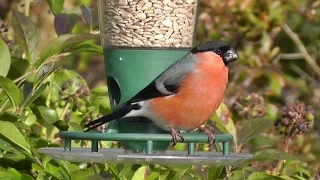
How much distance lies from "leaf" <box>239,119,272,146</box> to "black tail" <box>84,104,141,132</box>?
21.1 inches

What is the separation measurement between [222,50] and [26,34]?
967 mm

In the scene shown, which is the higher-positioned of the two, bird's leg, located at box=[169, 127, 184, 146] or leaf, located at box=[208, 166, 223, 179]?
bird's leg, located at box=[169, 127, 184, 146]

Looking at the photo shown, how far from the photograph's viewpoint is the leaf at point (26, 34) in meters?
4.13

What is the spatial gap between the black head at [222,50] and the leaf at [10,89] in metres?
0.89

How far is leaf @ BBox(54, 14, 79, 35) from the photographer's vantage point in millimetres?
4402

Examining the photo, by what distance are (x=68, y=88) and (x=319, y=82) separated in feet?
11.1

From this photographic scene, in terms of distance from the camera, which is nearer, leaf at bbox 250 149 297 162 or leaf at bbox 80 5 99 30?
leaf at bbox 250 149 297 162

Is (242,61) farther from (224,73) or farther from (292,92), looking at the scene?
(224,73)

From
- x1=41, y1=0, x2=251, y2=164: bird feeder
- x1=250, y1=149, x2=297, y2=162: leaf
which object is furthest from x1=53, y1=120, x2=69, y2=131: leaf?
x1=250, y1=149, x2=297, y2=162: leaf

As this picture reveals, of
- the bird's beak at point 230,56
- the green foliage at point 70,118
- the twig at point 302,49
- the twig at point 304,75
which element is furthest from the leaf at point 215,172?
the twig at point 304,75

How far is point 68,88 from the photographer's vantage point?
165 inches

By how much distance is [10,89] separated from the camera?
3729 millimetres

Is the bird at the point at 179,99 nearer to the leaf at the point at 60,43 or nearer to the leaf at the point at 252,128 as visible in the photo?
the leaf at the point at 252,128

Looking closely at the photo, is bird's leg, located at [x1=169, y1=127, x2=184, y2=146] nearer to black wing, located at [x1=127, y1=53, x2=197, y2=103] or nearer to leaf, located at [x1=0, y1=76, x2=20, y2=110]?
black wing, located at [x1=127, y1=53, x2=197, y2=103]
